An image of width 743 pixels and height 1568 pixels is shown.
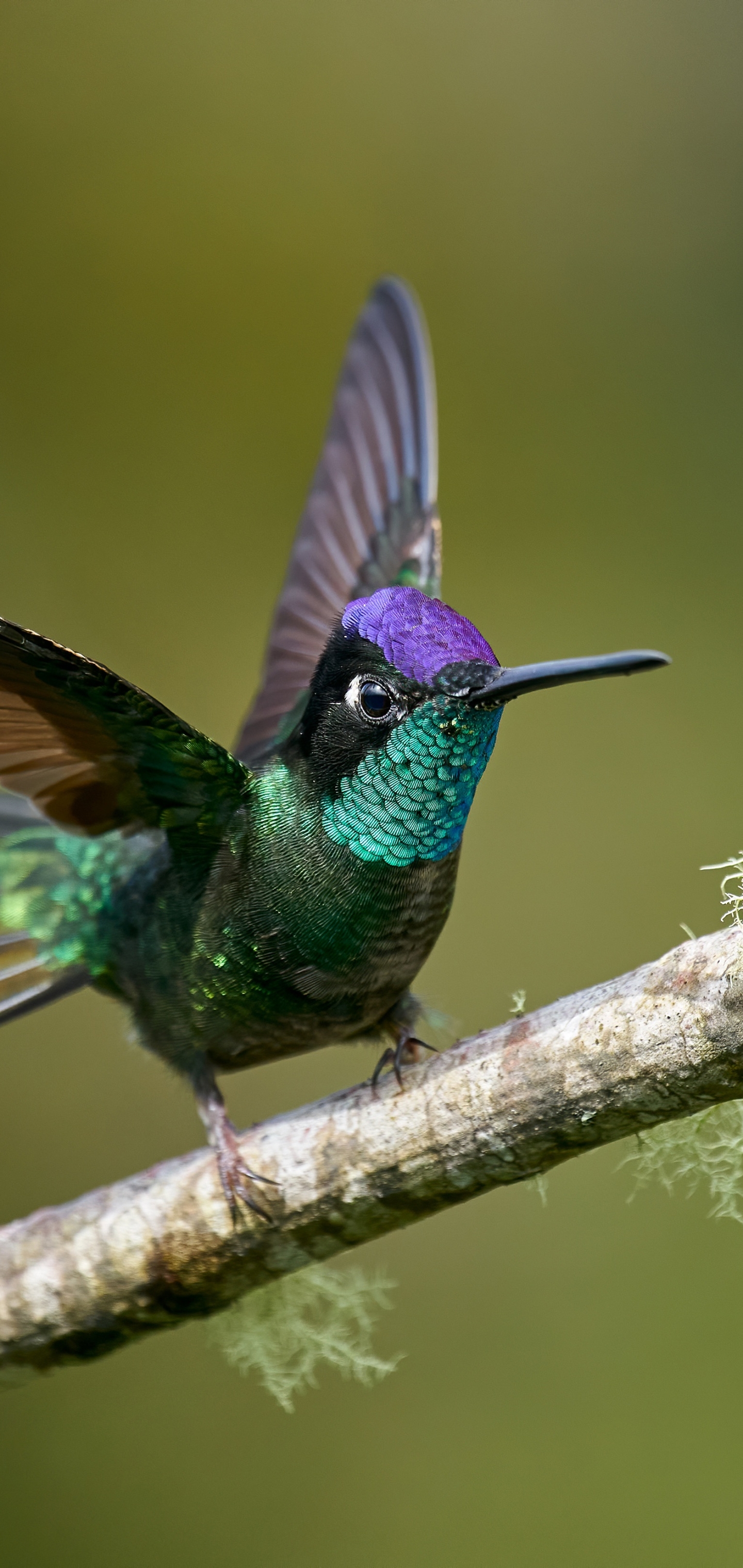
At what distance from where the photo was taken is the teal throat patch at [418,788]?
1850 mm

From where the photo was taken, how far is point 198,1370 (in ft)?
12.7

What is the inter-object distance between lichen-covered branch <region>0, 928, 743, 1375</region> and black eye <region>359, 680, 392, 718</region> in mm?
478

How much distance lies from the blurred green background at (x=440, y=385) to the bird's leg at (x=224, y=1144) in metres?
1.97

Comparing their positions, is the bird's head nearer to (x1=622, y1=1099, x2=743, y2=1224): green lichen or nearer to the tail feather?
(x1=622, y1=1099, x2=743, y2=1224): green lichen

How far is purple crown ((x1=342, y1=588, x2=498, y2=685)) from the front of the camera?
1855 millimetres

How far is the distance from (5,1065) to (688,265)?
11.6 ft

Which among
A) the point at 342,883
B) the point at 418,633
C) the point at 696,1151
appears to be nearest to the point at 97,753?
the point at 342,883

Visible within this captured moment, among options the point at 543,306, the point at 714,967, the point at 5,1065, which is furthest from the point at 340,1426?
the point at 543,306

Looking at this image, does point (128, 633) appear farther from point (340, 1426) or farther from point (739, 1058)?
point (739, 1058)

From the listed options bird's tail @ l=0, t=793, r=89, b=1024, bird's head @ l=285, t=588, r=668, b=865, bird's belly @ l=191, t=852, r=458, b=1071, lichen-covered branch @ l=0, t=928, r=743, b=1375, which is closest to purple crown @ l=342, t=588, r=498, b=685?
bird's head @ l=285, t=588, r=668, b=865

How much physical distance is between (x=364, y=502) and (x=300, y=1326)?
1685mm

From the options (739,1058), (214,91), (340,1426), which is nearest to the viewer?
(739,1058)

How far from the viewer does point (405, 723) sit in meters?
1.89

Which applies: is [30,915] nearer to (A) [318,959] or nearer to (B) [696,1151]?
(A) [318,959]
